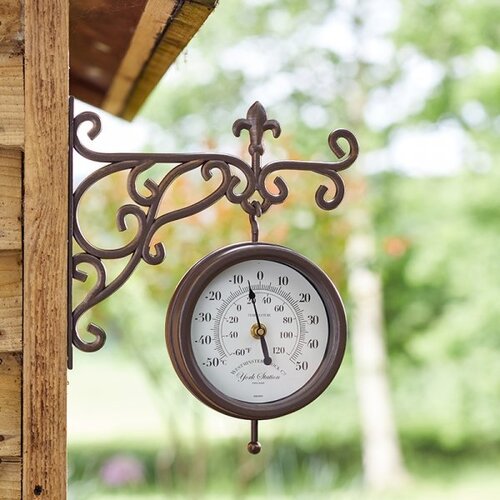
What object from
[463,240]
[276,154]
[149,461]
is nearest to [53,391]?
[276,154]

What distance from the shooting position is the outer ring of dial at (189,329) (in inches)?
58.5

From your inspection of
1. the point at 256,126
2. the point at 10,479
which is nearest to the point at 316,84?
the point at 256,126

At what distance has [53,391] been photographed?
1420 mm

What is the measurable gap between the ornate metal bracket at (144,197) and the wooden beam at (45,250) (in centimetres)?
3

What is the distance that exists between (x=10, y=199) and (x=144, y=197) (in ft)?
0.70

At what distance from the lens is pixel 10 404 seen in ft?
4.69

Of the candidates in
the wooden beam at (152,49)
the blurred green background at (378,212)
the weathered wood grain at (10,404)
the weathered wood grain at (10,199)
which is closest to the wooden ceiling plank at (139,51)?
the wooden beam at (152,49)

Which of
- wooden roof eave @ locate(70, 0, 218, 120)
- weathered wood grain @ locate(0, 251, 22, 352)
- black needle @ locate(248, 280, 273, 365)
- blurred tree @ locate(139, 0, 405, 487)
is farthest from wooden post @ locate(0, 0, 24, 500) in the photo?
blurred tree @ locate(139, 0, 405, 487)

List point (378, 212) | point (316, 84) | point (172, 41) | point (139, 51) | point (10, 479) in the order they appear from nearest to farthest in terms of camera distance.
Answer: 1. point (10, 479)
2. point (172, 41)
3. point (139, 51)
4. point (316, 84)
5. point (378, 212)

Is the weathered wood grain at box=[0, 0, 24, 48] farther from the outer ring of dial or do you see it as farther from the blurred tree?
the blurred tree

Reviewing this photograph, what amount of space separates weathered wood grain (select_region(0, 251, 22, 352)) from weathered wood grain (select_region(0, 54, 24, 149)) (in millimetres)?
181

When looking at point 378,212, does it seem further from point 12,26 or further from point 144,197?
point 12,26

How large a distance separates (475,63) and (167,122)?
2508mm

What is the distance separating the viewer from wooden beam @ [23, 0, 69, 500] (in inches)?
55.7
